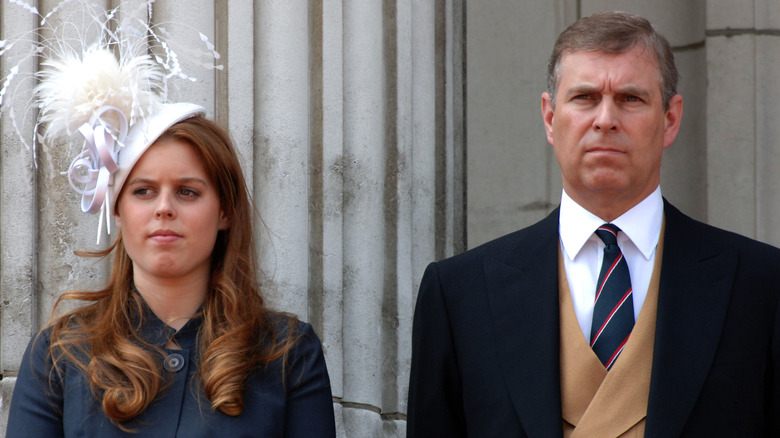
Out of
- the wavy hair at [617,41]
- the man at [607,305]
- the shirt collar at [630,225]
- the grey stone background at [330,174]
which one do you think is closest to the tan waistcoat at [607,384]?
the man at [607,305]

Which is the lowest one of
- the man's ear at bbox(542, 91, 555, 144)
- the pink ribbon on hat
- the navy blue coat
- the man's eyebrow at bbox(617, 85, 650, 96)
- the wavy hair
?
the navy blue coat

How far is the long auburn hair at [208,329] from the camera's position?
279 cm

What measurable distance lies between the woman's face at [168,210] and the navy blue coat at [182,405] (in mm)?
190

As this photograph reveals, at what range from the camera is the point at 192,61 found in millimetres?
3484

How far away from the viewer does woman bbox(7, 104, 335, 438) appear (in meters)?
2.78

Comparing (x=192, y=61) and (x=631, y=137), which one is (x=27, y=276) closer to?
(x=192, y=61)

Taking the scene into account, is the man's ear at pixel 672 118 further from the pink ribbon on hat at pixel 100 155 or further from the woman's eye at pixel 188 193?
the pink ribbon on hat at pixel 100 155

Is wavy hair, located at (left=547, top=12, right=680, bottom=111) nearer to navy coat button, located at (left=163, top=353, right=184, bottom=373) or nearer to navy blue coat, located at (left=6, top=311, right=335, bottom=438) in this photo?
navy blue coat, located at (left=6, top=311, right=335, bottom=438)

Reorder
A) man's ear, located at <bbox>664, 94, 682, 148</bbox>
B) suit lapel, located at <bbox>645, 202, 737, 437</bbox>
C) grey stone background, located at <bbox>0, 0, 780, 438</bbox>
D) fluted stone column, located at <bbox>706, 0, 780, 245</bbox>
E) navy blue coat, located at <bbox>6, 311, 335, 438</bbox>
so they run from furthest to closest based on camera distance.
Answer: fluted stone column, located at <bbox>706, 0, 780, 245</bbox>
grey stone background, located at <bbox>0, 0, 780, 438</bbox>
man's ear, located at <bbox>664, 94, 682, 148</bbox>
navy blue coat, located at <bbox>6, 311, 335, 438</bbox>
suit lapel, located at <bbox>645, 202, 737, 437</bbox>

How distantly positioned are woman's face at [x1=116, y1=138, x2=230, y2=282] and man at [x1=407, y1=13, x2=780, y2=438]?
1.93ft

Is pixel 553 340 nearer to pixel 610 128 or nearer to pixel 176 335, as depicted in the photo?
pixel 610 128

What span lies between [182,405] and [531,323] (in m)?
0.86

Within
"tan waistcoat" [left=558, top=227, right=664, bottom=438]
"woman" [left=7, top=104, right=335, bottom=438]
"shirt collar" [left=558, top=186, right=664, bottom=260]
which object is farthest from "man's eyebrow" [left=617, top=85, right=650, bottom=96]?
"woman" [left=7, top=104, right=335, bottom=438]

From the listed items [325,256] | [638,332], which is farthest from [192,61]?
[638,332]
